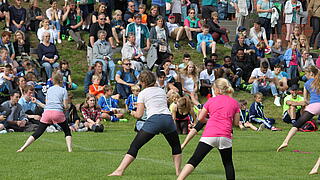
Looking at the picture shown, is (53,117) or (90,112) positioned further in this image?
(90,112)

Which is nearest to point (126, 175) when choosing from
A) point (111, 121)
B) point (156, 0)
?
point (111, 121)

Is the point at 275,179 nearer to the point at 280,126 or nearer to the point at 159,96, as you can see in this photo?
the point at 159,96

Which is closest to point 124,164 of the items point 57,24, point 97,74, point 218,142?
point 218,142

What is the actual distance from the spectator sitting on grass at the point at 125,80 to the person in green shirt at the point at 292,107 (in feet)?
15.6

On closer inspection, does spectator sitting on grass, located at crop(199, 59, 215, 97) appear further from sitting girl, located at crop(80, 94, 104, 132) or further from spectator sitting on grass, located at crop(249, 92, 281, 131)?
sitting girl, located at crop(80, 94, 104, 132)

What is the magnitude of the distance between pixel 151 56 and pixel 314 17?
8.30m

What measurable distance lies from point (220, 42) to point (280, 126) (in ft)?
26.4

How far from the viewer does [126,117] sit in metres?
21.8

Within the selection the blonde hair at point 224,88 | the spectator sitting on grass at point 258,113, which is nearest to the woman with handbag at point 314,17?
the spectator sitting on grass at point 258,113

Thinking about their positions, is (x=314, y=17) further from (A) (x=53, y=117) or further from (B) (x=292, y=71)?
(A) (x=53, y=117)

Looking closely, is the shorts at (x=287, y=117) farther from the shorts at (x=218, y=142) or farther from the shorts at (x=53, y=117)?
the shorts at (x=218, y=142)

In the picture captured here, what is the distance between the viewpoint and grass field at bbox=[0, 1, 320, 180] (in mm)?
11273

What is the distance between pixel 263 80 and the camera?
2409 cm

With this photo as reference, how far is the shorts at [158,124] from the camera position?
34.0ft
